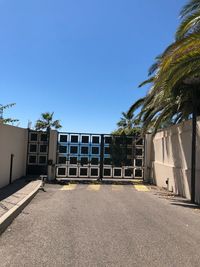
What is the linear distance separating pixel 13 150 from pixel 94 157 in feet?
Result: 20.1

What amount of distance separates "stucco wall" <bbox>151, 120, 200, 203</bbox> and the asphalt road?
12.5 feet

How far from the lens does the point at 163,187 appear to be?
2155 centimetres

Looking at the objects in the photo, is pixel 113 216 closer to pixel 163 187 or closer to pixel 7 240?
pixel 7 240

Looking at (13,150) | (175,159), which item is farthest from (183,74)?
(13,150)

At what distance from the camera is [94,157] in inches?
972

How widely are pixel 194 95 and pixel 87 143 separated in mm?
10326

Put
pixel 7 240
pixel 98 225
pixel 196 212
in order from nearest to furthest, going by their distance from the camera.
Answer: pixel 7 240 → pixel 98 225 → pixel 196 212

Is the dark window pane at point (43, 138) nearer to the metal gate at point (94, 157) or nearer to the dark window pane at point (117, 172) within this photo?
the metal gate at point (94, 157)

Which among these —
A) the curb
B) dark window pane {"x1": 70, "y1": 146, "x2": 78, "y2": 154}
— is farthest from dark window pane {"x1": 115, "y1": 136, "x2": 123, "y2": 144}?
the curb

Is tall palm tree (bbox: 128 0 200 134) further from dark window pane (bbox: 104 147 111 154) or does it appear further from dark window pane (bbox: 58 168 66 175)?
dark window pane (bbox: 58 168 66 175)

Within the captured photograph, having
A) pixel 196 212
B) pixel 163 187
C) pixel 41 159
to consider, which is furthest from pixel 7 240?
pixel 41 159

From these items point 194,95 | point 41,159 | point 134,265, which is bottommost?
point 134,265

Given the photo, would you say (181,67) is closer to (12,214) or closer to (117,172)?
(12,214)

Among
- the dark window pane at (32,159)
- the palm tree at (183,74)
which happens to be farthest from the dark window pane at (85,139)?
the palm tree at (183,74)
